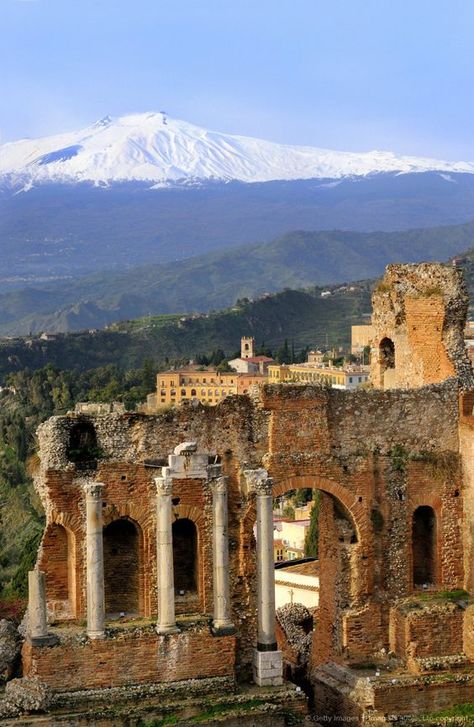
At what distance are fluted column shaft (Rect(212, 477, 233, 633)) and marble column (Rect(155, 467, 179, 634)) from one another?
2.88 feet

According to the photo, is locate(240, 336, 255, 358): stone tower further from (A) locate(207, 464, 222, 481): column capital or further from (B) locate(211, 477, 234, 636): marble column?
(B) locate(211, 477, 234, 636): marble column

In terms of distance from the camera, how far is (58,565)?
964 inches

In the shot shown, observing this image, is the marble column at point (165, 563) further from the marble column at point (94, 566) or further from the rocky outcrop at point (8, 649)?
the rocky outcrop at point (8, 649)

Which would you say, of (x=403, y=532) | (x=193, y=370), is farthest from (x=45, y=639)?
(x=193, y=370)

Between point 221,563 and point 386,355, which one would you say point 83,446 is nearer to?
point 221,563

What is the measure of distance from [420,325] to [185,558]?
7047 mm

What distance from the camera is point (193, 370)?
412 feet

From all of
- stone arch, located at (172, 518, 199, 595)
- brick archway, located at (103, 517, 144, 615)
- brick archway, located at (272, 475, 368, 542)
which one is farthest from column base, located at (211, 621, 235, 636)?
brick archway, located at (272, 475, 368, 542)

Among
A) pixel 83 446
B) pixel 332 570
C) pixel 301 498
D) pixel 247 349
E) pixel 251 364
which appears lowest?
pixel 301 498

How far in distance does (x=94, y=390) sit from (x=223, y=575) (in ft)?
271

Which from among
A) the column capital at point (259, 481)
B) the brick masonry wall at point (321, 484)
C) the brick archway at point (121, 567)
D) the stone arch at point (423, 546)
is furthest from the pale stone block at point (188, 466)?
the stone arch at point (423, 546)

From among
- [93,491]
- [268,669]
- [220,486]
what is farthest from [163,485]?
[268,669]

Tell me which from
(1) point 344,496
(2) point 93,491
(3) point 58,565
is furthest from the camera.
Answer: (1) point 344,496

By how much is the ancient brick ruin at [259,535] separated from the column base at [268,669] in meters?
0.06
